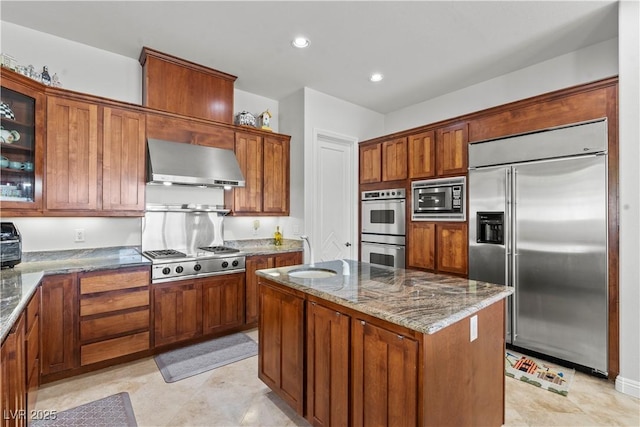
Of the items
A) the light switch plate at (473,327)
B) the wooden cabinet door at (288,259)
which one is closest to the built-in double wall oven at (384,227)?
the wooden cabinet door at (288,259)

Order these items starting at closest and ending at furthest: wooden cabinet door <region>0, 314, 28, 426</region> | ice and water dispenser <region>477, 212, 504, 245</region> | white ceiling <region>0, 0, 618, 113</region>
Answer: wooden cabinet door <region>0, 314, 28, 426</region>, white ceiling <region>0, 0, 618, 113</region>, ice and water dispenser <region>477, 212, 504, 245</region>

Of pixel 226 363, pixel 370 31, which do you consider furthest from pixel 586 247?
pixel 226 363

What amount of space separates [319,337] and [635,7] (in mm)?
3360

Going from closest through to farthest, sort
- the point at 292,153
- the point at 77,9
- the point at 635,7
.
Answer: the point at 635,7 < the point at 77,9 < the point at 292,153

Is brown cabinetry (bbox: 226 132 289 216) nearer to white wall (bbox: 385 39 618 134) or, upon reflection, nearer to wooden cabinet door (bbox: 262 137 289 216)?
wooden cabinet door (bbox: 262 137 289 216)

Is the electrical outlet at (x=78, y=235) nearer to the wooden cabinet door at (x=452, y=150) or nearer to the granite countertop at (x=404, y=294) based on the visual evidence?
the granite countertop at (x=404, y=294)

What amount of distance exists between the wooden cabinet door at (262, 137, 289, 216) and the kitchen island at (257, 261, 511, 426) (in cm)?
203

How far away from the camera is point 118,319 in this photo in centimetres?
→ 273

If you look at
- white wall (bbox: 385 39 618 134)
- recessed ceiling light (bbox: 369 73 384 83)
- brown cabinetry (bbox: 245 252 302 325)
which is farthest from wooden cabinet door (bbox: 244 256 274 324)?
white wall (bbox: 385 39 618 134)

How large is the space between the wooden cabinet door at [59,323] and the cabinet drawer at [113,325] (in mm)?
67

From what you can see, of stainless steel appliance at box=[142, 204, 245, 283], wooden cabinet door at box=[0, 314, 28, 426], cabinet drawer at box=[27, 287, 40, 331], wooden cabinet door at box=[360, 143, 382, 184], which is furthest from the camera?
wooden cabinet door at box=[360, 143, 382, 184]

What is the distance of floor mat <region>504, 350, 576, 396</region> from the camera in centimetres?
251

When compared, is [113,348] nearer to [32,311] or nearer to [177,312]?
[177,312]

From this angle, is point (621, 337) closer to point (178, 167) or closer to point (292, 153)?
point (292, 153)
